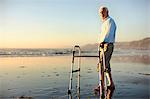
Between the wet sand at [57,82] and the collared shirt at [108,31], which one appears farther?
the wet sand at [57,82]

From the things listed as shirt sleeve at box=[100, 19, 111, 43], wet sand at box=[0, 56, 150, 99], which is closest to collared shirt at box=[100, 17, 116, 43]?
shirt sleeve at box=[100, 19, 111, 43]

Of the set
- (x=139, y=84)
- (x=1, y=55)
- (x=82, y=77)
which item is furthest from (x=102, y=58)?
(x=1, y=55)

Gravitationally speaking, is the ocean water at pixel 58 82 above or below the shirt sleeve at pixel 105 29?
below

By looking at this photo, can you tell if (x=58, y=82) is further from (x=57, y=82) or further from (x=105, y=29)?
(x=105, y=29)

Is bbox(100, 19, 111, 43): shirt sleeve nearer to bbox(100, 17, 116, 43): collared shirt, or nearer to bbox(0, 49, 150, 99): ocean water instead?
bbox(100, 17, 116, 43): collared shirt

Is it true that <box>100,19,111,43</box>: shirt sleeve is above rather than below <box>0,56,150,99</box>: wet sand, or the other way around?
above

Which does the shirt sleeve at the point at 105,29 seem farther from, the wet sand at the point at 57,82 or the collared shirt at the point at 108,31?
the wet sand at the point at 57,82

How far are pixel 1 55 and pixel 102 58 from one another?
39.2 ft

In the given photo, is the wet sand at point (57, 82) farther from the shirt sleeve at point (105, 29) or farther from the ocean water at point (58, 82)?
the shirt sleeve at point (105, 29)

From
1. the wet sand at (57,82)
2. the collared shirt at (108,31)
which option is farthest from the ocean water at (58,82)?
the collared shirt at (108,31)

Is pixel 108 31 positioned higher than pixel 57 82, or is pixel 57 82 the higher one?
pixel 108 31

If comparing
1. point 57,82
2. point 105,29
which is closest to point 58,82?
point 57,82

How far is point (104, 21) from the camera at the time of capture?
4672 mm

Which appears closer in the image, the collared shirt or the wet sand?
the collared shirt
